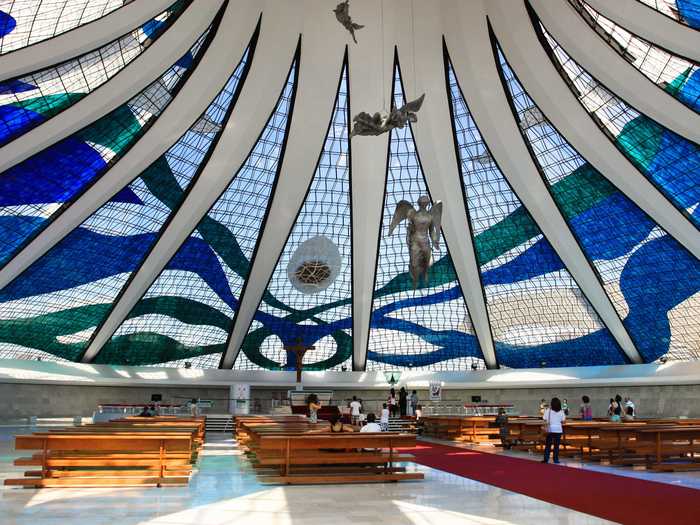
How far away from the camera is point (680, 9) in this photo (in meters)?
20.0

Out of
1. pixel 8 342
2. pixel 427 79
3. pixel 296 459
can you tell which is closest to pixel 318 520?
pixel 296 459

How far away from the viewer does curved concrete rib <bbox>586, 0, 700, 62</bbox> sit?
20.2m

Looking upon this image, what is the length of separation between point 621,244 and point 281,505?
23967 millimetres

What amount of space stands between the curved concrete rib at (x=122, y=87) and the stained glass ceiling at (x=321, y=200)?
19cm

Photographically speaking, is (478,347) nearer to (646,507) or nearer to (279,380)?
(279,380)

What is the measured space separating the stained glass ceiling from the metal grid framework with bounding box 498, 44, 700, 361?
0.09 metres

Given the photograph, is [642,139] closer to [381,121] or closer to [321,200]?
[381,121]

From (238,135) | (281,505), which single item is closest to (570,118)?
(238,135)

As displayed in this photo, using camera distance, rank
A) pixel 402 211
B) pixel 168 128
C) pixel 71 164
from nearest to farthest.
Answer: pixel 402 211 < pixel 71 164 < pixel 168 128

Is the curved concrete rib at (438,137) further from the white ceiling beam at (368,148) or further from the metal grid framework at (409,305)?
the white ceiling beam at (368,148)

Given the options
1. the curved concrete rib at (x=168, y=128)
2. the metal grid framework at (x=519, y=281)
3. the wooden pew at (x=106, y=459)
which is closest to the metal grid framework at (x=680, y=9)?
the metal grid framework at (x=519, y=281)

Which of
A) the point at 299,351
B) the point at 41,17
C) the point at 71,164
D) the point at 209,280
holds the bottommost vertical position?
the point at 299,351

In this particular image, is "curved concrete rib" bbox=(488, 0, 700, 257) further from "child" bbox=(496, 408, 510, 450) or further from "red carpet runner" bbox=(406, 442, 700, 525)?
"red carpet runner" bbox=(406, 442, 700, 525)

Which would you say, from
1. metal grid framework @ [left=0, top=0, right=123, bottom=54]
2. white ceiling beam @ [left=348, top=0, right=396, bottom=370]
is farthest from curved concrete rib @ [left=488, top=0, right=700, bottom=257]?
metal grid framework @ [left=0, top=0, right=123, bottom=54]
